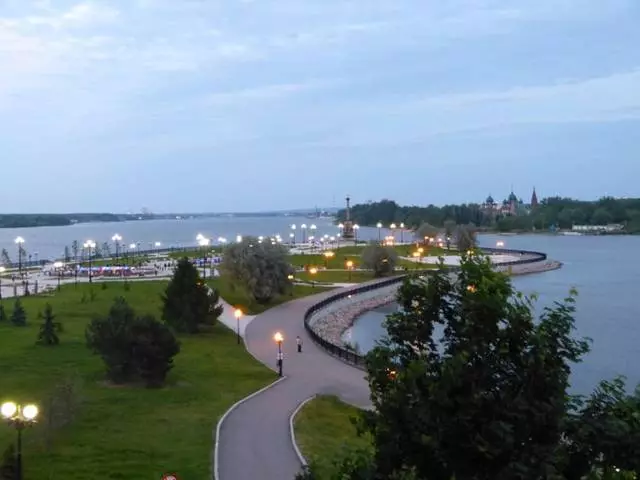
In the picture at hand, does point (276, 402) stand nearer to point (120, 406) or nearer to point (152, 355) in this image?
point (120, 406)

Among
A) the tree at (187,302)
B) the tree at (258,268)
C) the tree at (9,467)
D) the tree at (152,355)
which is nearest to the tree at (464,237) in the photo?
the tree at (258,268)

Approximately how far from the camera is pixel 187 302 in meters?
37.0

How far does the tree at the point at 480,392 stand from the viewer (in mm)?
7527

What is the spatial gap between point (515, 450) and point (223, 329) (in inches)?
1267

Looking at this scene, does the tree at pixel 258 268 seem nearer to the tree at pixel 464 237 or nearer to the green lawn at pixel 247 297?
the green lawn at pixel 247 297

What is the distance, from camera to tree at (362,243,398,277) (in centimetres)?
7294

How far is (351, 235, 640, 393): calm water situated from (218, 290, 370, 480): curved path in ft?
9.71

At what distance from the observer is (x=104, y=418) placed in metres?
20.0

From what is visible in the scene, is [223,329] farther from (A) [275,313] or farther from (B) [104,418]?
(B) [104,418]

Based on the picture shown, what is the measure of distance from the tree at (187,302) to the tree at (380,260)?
36.2m

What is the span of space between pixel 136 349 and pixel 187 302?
40.4 ft

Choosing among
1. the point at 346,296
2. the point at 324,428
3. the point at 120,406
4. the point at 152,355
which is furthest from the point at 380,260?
the point at 324,428

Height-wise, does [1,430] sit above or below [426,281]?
below

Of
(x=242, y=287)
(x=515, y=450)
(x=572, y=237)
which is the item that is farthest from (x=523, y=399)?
(x=572, y=237)
